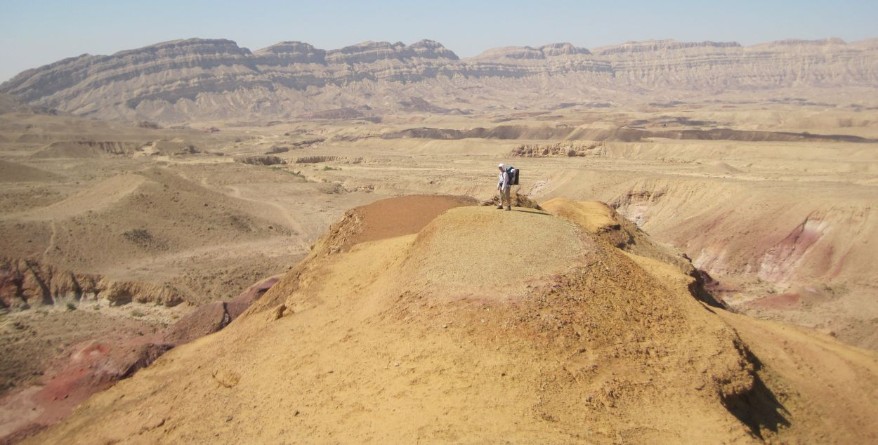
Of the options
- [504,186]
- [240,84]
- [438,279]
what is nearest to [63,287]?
[504,186]

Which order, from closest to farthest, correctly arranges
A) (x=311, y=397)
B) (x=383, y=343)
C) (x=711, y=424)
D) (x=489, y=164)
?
(x=711, y=424), (x=311, y=397), (x=383, y=343), (x=489, y=164)

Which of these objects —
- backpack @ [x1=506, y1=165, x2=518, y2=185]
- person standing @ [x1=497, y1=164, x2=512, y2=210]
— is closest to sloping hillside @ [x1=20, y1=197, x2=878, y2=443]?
person standing @ [x1=497, y1=164, x2=512, y2=210]

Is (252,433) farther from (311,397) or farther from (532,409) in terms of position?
(532,409)

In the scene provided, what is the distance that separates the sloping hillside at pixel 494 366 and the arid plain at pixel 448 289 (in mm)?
46

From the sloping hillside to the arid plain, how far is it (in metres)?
0.05

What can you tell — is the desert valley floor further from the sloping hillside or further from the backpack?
the backpack

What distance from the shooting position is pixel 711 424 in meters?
8.03

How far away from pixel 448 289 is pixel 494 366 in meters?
2.16

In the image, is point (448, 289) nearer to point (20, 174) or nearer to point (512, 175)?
point (512, 175)

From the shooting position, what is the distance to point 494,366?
27.8 feet

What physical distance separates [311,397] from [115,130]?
9519 cm

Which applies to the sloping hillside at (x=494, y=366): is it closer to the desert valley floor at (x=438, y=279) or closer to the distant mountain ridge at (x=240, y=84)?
the desert valley floor at (x=438, y=279)

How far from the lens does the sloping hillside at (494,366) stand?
7879mm

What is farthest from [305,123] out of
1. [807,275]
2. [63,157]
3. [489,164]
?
[807,275]
